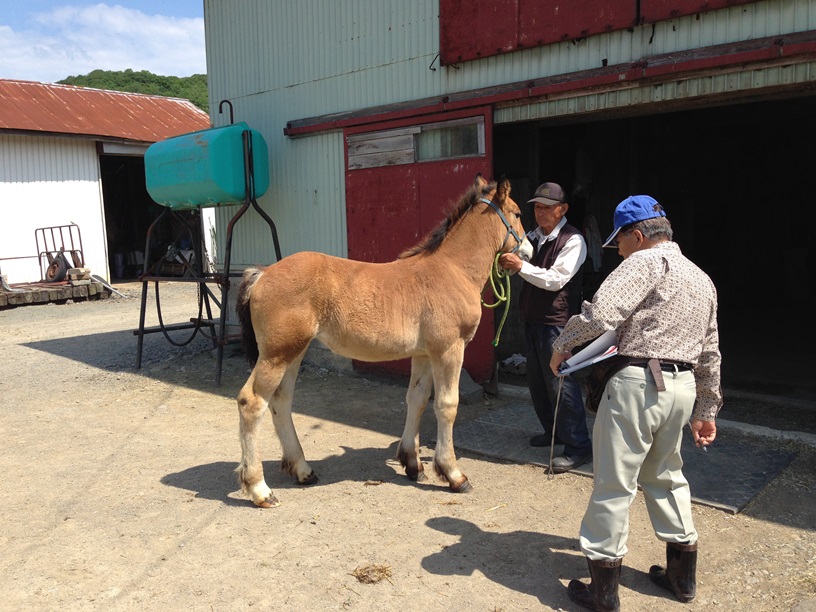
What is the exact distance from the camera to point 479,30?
6.63m

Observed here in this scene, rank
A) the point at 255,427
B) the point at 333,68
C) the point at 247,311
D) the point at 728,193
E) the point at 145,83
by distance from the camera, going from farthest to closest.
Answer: the point at 145,83 < the point at 728,193 < the point at 333,68 < the point at 247,311 < the point at 255,427

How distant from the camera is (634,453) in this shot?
9.77 ft

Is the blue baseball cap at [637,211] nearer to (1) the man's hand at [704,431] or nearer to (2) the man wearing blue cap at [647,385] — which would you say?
(2) the man wearing blue cap at [647,385]

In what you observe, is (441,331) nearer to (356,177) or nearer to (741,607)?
(741,607)

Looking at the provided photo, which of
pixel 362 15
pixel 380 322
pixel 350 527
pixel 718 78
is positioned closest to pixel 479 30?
pixel 362 15

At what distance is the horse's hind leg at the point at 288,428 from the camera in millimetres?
4676

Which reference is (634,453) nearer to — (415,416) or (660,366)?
(660,366)

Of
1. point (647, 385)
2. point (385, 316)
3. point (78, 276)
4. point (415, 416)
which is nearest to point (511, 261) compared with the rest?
point (385, 316)

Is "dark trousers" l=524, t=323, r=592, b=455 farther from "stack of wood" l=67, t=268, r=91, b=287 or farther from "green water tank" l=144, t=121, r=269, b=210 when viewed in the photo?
"stack of wood" l=67, t=268, r=91, b=287

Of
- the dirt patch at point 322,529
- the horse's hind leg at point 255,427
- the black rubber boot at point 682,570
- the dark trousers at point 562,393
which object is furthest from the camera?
the dark trousers at point 562,393

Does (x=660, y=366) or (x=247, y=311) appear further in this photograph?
(x=247, y=311)

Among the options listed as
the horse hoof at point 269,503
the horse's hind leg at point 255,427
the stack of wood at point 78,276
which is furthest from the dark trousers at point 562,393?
the stack of wood at point 78,276

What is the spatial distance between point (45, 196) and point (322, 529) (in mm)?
17276

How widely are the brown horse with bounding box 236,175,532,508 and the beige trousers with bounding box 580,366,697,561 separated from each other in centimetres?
165
